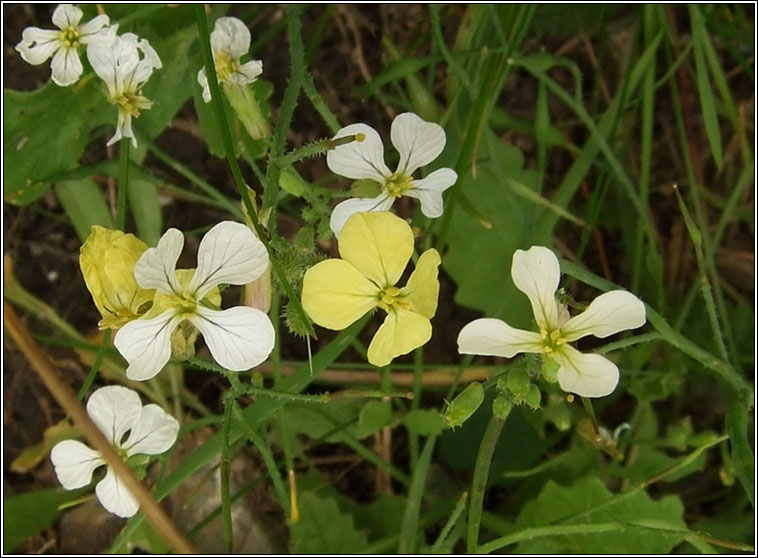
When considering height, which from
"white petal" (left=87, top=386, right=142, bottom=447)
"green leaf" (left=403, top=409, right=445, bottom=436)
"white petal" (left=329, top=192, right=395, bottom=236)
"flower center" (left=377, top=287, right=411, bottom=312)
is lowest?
Result: "green leaf" (left=403, top=409, right=445, bottom=436)

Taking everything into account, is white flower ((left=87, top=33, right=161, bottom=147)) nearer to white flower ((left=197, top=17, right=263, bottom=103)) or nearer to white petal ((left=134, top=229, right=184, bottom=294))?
white flower ((left=197, top=17, right=263, bottom=103))

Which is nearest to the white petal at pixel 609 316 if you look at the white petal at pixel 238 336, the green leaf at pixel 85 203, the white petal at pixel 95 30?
the white petal at pixel 238 336

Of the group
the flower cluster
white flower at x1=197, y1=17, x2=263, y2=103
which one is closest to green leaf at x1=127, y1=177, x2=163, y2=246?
the flower cluster

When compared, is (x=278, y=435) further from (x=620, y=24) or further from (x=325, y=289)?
(x=620, y=24)

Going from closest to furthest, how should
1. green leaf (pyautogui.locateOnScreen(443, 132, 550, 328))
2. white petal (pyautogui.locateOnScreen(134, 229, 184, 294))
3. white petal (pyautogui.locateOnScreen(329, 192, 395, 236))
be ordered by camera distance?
white petal (pyautogui.locateOnScreen(134, 229, 184, 294)), white petal (pyautogui.locateOnScreen(329, 192, 395, 236)), green leaf (pyautogui.locateOnScreen(443, 132, 550, 328))

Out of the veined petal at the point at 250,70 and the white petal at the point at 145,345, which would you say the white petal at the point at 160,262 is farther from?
the veined petal at the point at 250,70

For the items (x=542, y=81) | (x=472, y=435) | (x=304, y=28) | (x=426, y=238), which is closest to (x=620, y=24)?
(x=542, y=81)
